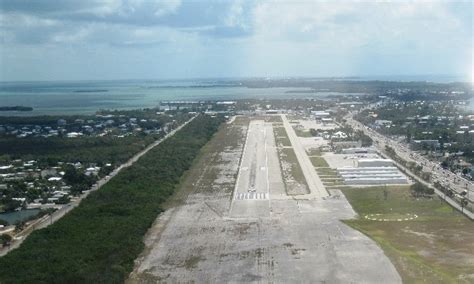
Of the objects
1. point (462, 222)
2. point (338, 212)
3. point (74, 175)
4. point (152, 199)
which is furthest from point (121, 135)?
point (462, 222)

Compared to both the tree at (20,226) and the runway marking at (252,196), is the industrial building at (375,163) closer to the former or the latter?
the runway marking at (252,196)

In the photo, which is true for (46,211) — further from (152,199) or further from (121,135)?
(121,135)

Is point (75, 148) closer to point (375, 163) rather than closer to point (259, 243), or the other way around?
point (375, 163)

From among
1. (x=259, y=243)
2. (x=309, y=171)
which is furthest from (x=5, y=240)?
(x=309, y=171)

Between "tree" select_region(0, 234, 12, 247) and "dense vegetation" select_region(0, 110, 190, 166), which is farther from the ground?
"tree" select_region(0, 234, 12, 247)

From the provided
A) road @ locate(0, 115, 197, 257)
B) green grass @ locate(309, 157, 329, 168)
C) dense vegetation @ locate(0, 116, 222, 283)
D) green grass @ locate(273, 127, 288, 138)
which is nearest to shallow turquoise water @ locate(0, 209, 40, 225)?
road @ locate(0, 115, 197, 257)

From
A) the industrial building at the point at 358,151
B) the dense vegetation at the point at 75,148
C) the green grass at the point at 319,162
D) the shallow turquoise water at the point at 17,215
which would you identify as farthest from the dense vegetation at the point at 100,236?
the industrial building at the point at 358,151

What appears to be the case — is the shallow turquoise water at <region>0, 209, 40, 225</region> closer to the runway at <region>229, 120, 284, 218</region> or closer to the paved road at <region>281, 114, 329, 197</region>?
the runway at <region>229, 120, 284, 218</region>
